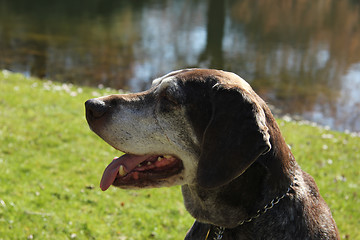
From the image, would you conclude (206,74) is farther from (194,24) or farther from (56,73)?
(194,24)

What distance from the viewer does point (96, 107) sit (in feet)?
9.63

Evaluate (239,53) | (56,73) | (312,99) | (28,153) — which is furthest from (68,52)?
(28,153)

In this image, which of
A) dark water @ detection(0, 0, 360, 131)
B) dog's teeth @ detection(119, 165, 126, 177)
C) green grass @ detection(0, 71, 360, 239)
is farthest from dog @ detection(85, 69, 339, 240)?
dark water @ detection(0, 0, 360, 131)

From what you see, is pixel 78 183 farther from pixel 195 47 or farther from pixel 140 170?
pixel 195 47

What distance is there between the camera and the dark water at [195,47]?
15211mm

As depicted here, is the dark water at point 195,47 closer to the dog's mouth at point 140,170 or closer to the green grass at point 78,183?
the green grass at point 78,183

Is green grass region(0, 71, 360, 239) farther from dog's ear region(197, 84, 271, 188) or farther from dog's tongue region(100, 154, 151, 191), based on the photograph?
dog's ear region(197, 84, 271, 188)

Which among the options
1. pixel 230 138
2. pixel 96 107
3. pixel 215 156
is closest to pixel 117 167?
pixel 96 107

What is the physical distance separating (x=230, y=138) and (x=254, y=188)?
1.42 ft

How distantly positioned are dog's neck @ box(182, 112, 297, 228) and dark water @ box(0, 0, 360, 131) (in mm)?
10910

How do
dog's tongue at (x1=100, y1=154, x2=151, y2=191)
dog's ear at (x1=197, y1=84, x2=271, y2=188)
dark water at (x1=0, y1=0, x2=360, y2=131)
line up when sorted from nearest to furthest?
dog's ear at (x1=197, y1=84, x2=271, y2=188) < dog's tongue at (x1=100, y1=154, x2=151, y2=191) < dark water at (x1=0, y1=0, x2=360, y2=131)

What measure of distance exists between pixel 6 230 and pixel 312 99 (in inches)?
491

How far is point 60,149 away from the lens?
716cm

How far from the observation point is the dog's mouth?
3.04 metres
